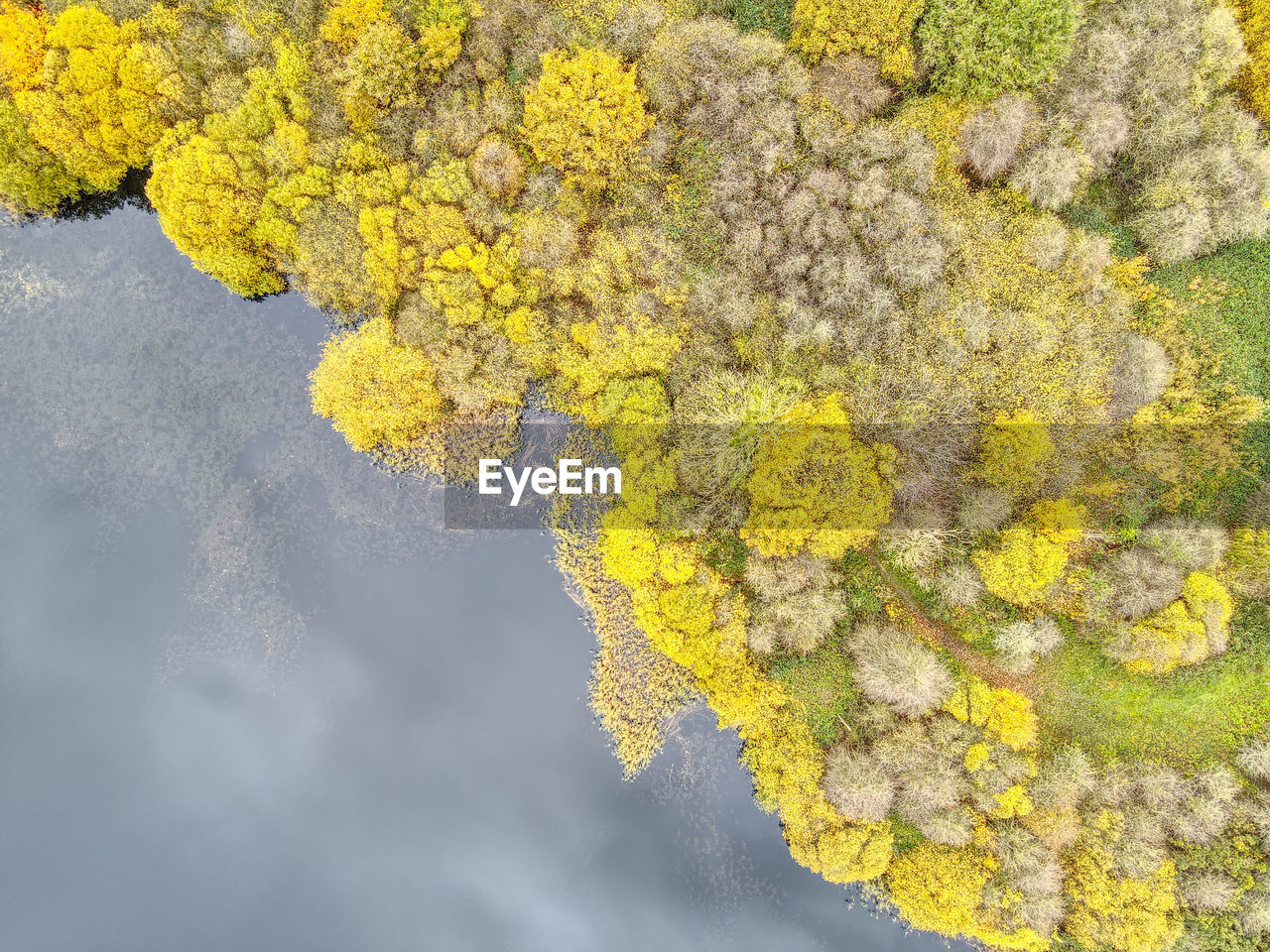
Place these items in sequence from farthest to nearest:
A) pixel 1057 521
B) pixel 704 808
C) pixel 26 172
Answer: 1. pixel 704 808
2. pixel 26 172
3. pixel 1057 521

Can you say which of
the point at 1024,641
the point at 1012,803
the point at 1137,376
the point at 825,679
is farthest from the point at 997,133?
the point at 1012,803

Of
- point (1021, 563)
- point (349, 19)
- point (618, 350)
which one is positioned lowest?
point (1021, 563)

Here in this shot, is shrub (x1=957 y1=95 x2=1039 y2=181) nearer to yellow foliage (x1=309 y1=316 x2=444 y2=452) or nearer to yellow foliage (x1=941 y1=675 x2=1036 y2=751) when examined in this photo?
yellow foliage (x1=941 y1=675 x2=1036 y2=751)

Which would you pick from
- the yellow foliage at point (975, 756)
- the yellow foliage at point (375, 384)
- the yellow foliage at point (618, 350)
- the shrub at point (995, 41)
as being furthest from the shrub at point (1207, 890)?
the yellow foliage at point (375, 384)

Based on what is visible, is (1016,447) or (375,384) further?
(375,384)

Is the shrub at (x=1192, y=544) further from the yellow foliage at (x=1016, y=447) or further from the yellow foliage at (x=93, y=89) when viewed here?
the yellow foliage at (x=93, y=89)

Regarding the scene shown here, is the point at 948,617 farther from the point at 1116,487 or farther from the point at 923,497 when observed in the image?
the point at 1116,487

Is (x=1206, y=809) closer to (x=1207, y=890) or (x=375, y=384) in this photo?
(x=1207, y=890)
